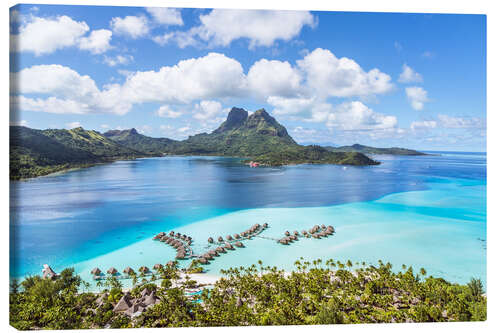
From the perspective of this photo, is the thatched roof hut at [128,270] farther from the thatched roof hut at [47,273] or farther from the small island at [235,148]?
the small island at [235,148]

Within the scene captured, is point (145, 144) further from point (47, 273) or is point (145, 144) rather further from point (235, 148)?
point (47, 273)

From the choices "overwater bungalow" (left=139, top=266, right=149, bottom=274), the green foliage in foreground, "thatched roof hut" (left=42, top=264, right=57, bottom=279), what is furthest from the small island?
the green foliage in foreground

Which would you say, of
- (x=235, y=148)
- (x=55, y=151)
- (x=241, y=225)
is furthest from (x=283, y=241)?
(x=235, y=148)

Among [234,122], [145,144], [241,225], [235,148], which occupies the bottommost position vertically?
[241,225]

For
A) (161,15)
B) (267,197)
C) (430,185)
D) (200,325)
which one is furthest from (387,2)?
(430,185)

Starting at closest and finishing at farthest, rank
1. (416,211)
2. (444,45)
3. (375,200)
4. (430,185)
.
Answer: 1. (444,45)
2. (416,211)
3. (375,200)
4. (430,185)
